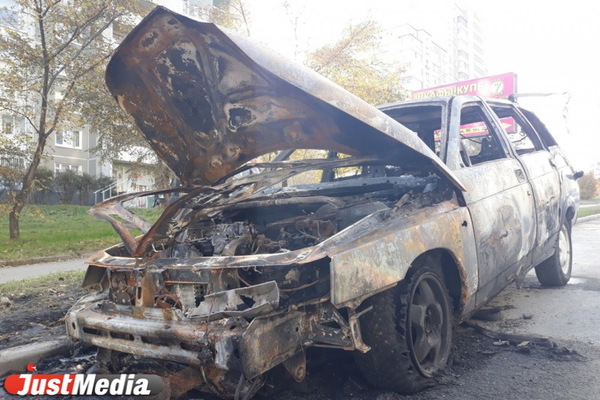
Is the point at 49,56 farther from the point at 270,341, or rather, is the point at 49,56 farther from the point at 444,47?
the point at 444,47

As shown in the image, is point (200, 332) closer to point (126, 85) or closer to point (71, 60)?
point (126, 85)

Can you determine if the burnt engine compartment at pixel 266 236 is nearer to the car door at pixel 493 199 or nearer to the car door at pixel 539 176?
the car door at pixel 493 199

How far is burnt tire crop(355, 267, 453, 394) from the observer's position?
2.49 metres

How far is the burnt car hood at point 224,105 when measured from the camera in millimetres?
2400

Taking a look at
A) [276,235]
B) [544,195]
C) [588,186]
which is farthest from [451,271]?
[588,186]

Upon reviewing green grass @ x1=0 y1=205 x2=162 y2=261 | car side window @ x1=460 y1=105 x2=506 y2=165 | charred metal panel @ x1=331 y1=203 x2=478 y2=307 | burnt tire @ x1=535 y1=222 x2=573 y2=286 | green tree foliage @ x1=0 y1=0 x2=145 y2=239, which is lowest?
green grass @ x1=0 y1=205 x2=162 y2=261

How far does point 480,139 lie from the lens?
4719 mm

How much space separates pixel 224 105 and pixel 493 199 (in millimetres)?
2122

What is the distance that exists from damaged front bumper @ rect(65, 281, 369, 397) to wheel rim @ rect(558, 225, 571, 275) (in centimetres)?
405

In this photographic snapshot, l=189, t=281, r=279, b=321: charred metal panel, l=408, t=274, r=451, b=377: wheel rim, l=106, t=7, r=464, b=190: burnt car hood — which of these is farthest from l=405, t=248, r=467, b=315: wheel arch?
l=189, t=281, r=279, b=321: charred metal panel

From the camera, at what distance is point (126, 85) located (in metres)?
3.04

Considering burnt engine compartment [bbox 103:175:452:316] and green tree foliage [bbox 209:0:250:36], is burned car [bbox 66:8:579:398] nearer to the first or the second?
burnt engine compartment [bbox 103:175:452:316]

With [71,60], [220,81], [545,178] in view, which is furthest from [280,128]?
[71,60]

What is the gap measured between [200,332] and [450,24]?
284 ft
